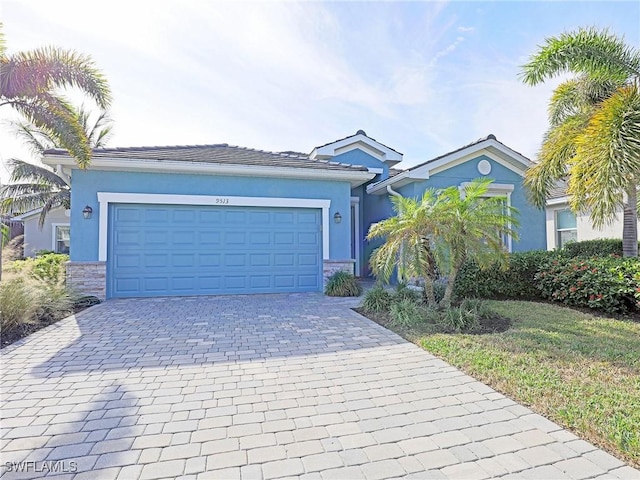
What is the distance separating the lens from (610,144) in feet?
21.1

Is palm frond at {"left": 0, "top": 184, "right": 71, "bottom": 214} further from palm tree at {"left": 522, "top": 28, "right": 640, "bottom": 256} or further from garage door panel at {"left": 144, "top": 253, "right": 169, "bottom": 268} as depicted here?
palm tree at {"left": 522, "top": 28, "right": 640, "bottom": 256}

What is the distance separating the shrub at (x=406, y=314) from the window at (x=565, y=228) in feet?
39.0

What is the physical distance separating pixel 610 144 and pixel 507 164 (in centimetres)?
623

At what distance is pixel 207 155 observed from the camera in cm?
1058

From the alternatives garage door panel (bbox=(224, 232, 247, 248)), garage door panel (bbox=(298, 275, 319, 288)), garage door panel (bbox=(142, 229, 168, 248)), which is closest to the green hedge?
garage door panel (bbox=(298, 275, 319, 288))

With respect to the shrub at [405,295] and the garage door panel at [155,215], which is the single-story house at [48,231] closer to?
the garage door panel at [155,215]

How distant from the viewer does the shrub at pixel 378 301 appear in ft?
24.9

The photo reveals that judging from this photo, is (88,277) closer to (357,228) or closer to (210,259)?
(210,259)

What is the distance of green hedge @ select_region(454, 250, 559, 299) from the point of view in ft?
30.1

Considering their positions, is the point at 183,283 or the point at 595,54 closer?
the point at 595,54

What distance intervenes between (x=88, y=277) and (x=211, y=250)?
10.7ft

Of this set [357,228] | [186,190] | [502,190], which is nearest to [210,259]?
[186,190]

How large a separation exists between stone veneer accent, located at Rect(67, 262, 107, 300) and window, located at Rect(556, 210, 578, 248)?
17608 mm

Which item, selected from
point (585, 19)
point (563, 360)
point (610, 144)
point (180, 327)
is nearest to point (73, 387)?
point (180, 327)
